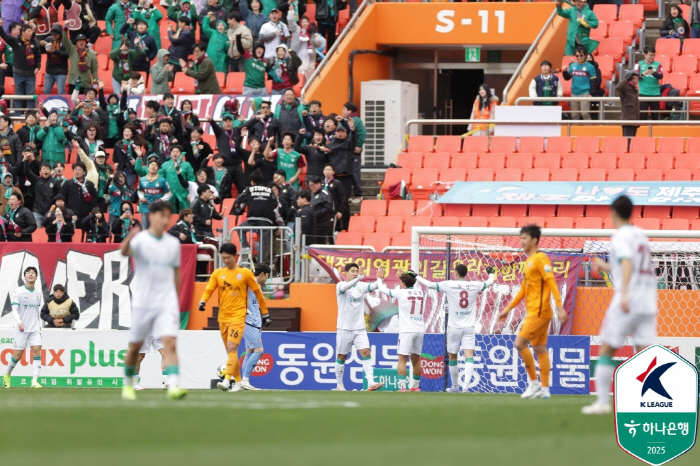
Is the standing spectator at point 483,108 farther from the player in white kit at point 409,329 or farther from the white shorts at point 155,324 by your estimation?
the white shorts at point 155,324

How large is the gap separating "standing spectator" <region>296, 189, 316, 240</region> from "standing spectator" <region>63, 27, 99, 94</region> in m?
7.88

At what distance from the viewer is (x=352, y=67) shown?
2766cm

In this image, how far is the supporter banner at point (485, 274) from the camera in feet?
61.1

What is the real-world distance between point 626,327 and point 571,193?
11602 millimetres

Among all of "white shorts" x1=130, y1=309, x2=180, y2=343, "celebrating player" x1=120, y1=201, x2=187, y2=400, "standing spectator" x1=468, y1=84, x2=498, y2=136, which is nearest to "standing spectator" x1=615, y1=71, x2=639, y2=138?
"standing spectator" x1=468, y1=84, x2=498, y2=136

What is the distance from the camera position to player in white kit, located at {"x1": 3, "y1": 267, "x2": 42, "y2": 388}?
61.1 feet

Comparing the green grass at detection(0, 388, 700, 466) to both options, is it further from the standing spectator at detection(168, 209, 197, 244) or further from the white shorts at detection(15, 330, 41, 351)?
the standing spectator at detection(168, 209, 197, 244)

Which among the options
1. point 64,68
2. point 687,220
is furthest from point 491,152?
point 64,68

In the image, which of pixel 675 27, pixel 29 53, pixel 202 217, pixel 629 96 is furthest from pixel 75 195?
pixel 675 27

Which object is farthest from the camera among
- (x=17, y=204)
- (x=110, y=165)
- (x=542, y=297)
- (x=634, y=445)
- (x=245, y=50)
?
(x=245, y=50)

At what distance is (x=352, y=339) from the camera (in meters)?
17.4

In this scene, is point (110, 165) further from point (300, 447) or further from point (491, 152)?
point (300, 447)

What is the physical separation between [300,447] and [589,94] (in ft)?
58.2

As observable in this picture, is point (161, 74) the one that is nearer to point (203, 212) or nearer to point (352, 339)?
point (203, 212)
